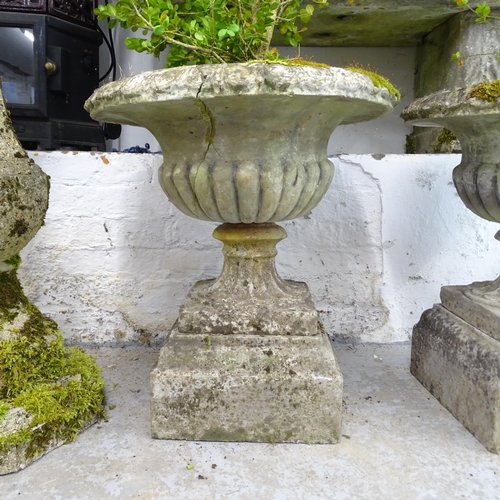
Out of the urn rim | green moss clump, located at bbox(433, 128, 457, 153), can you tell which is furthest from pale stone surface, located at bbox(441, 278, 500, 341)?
green moss clump, located at bbox(433, 128, 457, 153)

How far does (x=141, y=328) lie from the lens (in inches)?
84.6

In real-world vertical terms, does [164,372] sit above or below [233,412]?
above

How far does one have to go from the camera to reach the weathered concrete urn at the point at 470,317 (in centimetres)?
133

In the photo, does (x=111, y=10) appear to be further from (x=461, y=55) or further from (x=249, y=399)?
(x=461, y=55)

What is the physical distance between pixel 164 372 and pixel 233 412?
23cm

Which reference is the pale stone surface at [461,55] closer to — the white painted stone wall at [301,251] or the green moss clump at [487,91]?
the white painted stone wall at [301,251]

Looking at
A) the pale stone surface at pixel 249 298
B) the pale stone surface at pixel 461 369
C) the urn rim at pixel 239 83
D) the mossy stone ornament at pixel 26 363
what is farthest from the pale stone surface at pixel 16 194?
the pale stone surface at pixel 461 369

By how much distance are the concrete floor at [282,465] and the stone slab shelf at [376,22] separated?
188cm

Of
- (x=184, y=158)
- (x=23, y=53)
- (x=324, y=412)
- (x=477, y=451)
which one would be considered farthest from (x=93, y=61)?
(x=477, y=451)

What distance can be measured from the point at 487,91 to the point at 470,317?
0.72m

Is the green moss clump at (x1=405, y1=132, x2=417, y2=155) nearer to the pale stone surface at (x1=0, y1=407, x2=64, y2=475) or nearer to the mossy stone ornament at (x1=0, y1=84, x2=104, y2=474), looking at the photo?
the mossy stone ornament at (x1=0, y1=84, x2=104, y2=474)

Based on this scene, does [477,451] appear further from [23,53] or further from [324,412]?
[23,53]

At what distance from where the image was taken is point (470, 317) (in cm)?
156

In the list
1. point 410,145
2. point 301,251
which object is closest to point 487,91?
point 301,251
